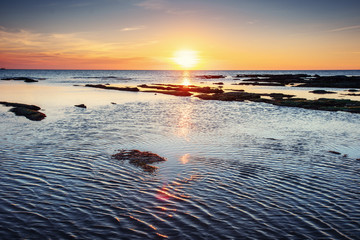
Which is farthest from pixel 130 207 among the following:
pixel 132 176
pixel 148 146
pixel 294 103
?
pixel 294 103

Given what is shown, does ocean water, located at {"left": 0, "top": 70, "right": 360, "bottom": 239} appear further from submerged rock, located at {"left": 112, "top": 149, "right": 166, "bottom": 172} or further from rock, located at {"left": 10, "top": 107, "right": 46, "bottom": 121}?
rock, located at {"left": 10, "top": 107, "right": 46, "bottom": 121}

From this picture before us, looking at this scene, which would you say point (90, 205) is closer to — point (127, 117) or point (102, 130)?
point (102, 130)

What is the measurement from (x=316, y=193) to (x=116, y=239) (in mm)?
8452

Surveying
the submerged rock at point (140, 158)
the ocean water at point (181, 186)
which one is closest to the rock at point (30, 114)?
the ocean water at point (181, 186)

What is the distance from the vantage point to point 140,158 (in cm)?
1531

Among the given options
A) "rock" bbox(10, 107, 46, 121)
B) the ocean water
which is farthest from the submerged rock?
"rock" bbox(10, 107, 46, 121)

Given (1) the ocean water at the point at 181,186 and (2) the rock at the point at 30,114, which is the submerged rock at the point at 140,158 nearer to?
(1) the ocean water at the point at 181,186

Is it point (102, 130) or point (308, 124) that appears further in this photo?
point (308, 124)

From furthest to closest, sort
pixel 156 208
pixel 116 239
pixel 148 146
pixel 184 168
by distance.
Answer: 1. pixel 148 146
2. pixel 184 168
3. pixel 156 208
4. pixel 116 239

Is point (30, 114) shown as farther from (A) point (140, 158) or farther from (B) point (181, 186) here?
(B) point (181, 186)

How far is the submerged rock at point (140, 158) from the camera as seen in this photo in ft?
46.4

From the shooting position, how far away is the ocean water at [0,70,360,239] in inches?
332

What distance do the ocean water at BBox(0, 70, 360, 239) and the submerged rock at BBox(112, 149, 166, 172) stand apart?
49 cm

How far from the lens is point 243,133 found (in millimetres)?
23328
